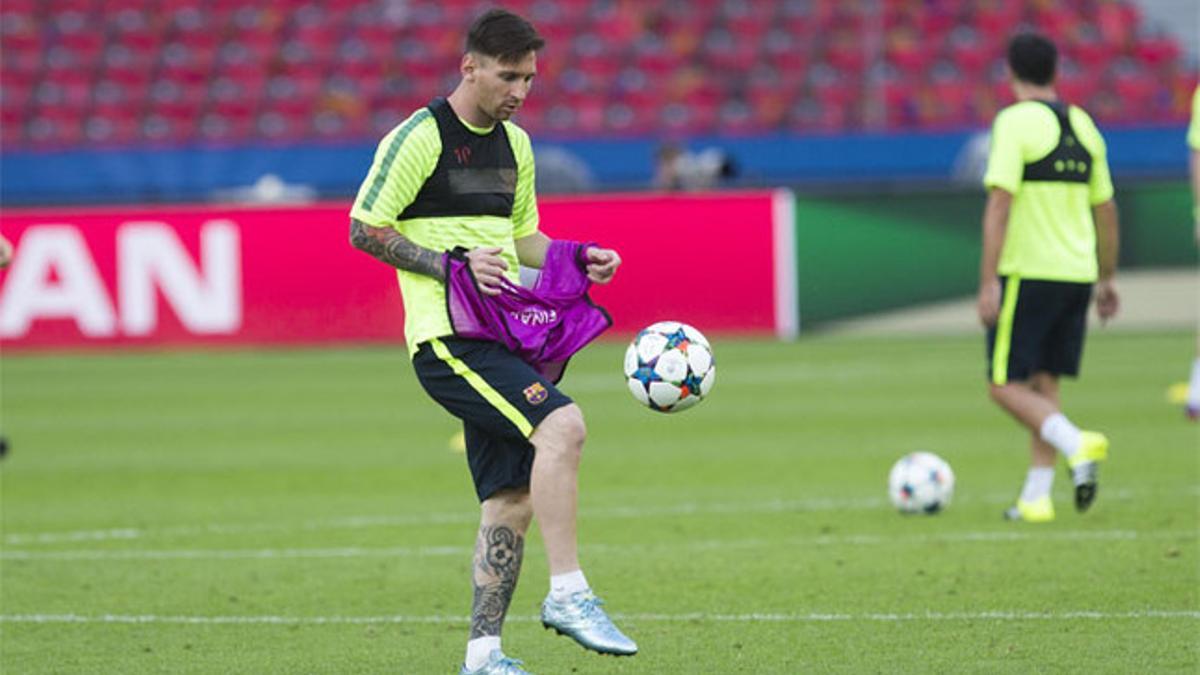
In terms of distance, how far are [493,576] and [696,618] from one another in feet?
5.18

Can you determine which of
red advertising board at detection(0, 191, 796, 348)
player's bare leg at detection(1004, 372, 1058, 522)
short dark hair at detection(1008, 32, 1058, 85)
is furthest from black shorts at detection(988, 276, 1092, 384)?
red advertising board at detection(0, 191, 796, 348)

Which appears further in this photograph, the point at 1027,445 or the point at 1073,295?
the point at 1027,445

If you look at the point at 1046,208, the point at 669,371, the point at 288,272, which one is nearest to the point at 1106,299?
the point at 1046,208

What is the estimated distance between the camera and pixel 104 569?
955cm

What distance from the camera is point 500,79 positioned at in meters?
6.37

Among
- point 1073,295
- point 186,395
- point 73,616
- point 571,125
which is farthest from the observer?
point 571,125

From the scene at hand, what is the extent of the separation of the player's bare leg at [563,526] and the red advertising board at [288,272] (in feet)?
54.0

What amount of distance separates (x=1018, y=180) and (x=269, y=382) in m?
10.9

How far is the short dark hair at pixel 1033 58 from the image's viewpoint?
33.1 ft

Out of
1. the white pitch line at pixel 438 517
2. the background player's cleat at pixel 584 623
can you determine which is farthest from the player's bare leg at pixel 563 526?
the white pitch line at pixel 438 517

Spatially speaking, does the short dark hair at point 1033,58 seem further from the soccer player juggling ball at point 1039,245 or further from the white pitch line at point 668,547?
the white pitch line at point 668,547

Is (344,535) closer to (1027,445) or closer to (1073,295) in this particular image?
(1073,295)

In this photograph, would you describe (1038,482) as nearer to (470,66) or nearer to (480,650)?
(480,650)

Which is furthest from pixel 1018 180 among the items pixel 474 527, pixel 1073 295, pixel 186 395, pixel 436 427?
pixel 186 395
